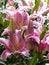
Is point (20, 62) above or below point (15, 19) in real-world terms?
below

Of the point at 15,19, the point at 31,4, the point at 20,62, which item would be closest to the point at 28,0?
the point at 31,4

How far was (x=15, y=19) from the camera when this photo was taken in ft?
2.48

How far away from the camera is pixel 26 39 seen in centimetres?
72

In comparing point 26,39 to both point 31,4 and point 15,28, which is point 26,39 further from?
point 31,4

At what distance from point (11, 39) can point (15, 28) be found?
0.14ft

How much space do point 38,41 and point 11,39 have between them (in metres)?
0.10

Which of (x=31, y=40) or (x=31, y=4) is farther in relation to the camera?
(x=31, y=4)

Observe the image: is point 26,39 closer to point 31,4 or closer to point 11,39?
point 11,39

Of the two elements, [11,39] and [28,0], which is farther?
[28,0]

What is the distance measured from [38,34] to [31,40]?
34mm

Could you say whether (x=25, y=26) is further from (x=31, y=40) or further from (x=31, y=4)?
(x=31, y=4)

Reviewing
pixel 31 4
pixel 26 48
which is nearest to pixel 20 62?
pixel 26 48

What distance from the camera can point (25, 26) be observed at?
73 cm

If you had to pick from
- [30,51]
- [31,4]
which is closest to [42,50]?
[30,51]
